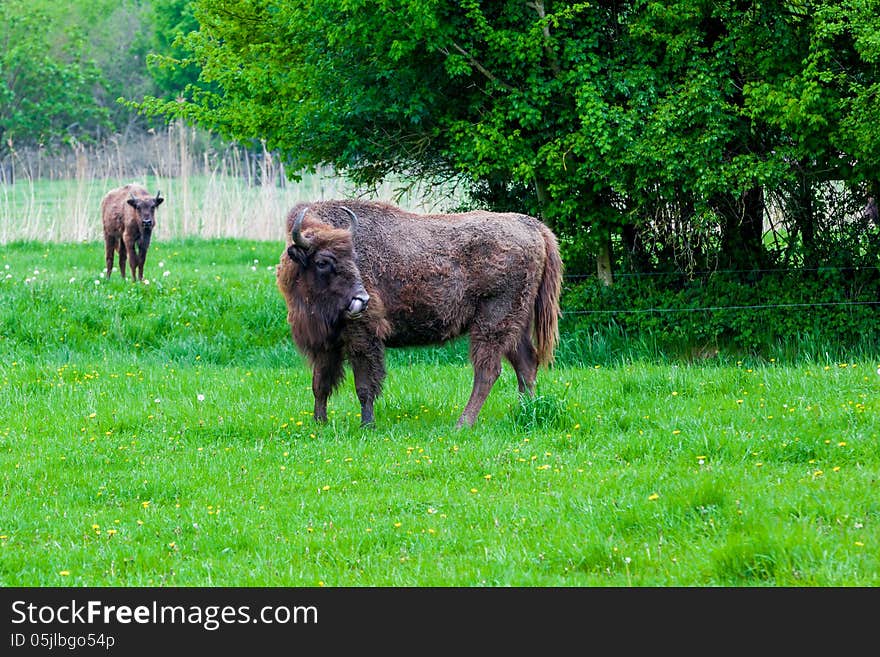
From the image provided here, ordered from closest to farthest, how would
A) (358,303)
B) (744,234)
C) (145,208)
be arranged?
1. (358,303)
2. (744,234)
3. (145,208)

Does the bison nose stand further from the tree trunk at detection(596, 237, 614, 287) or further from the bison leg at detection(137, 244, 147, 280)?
the bison leg at detection(137, 244, 147, 280)

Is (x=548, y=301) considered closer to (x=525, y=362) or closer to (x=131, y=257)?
(x=525, y=362)

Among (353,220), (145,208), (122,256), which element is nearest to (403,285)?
(353,220)

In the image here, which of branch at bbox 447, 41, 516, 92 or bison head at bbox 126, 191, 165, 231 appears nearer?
branch at bbox 447, 41, 516, 92

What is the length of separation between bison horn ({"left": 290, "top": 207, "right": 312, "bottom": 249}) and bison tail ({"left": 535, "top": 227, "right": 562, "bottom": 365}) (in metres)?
2.32

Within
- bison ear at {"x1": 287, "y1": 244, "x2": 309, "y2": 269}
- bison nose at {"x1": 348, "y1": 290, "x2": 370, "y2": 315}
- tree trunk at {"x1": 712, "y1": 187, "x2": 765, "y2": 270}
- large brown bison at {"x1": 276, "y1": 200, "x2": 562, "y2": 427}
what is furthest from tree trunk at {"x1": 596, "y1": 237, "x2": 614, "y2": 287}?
bison ear at {"x1": 287, "y1": 244, "x2": 309, "y2": 269}

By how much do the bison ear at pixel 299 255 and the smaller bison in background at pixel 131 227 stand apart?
8595 millimetres

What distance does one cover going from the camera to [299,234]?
9156mm

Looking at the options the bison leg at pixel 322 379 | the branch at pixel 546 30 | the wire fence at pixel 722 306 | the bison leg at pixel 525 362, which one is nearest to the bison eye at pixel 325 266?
the bison leg at pixel 322 379

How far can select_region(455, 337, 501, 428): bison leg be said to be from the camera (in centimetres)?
956

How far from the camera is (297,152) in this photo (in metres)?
14.9

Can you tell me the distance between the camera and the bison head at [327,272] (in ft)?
30.4

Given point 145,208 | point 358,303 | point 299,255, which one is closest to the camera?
point 358,303

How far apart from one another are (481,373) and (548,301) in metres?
1.06
